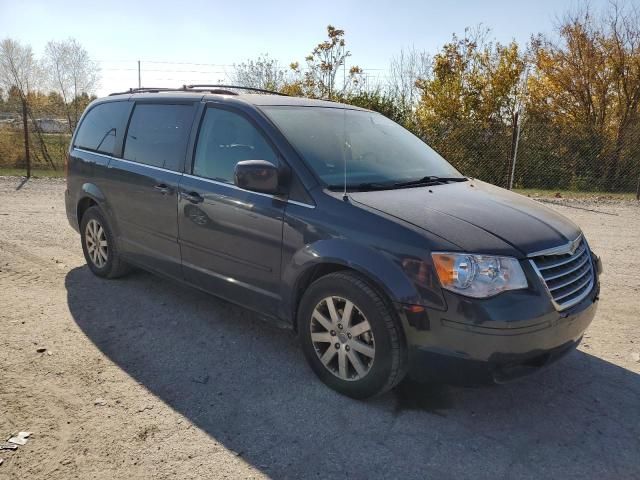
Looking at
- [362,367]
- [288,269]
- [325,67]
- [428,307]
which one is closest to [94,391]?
[288,269]

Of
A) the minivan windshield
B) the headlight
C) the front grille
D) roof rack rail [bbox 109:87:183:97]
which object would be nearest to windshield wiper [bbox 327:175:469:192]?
the minivan windshield

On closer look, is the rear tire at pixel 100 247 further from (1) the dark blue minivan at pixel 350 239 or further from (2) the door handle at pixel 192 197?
(2) the door handle at pixel 192 197

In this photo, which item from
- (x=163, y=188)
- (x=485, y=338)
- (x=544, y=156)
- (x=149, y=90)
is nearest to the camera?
(x=485, y=338)

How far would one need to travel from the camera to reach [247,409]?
9.88ft

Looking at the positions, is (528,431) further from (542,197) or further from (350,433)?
(542,197)

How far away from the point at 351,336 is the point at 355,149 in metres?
1.41

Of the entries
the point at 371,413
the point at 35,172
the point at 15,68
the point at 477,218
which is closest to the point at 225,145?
the point at 477,218

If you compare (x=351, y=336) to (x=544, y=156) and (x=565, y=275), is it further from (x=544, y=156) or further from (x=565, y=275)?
(x=544, y=156)

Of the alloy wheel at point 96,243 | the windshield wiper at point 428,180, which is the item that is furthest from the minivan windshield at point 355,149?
the alloy wheel at point 96,243

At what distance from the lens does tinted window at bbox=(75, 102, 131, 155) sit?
4.93 meters

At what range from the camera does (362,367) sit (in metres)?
3.03

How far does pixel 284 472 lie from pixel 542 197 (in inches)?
449

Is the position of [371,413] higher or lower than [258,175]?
lower

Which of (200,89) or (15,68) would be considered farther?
(15,68)
